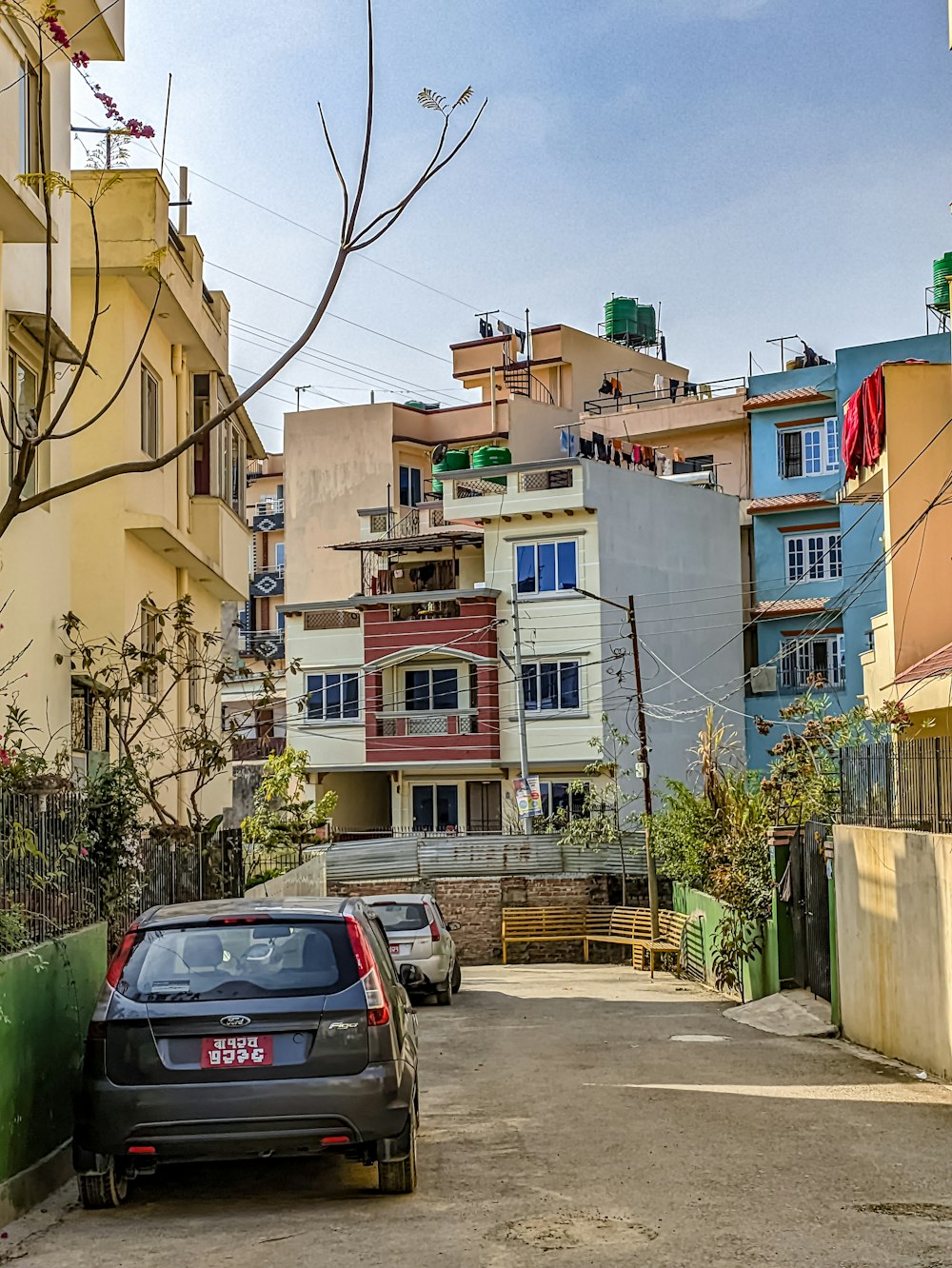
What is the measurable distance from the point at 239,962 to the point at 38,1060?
146 centimetres

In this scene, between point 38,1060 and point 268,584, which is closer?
point 38,1060

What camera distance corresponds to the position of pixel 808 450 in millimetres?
51906

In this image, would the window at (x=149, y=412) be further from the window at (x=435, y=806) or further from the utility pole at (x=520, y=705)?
A: the window at (x=435, y=806)

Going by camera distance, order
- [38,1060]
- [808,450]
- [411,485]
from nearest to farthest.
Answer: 1. [38,1060]
2. [808,450]
3. [411,485]

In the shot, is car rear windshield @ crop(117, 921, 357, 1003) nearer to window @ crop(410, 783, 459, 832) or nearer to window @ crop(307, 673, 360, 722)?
window @ crop(410, 783, 459, 832)

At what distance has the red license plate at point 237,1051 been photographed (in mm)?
8047

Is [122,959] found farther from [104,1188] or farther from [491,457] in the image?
[491,457]

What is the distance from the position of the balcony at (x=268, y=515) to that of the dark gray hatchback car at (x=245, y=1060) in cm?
6022

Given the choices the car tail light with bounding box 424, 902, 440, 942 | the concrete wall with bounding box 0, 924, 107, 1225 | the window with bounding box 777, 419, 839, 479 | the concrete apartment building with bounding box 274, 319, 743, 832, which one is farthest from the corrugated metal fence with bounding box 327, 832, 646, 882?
the concrete wall with bounding box 0, 924, 107, 1225

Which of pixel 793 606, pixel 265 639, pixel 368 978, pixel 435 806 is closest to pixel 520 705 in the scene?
pixel 435 806

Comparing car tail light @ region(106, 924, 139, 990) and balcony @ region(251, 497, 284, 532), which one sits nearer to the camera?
car tail light @ region(106, 924, 139, 990)

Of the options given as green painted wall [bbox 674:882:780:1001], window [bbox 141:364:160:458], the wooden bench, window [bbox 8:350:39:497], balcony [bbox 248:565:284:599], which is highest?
balcony [bbox 248:565:284:599]

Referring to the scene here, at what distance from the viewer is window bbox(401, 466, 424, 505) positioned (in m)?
60.8

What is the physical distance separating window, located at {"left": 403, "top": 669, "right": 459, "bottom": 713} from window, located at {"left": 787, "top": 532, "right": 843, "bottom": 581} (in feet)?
38.4
